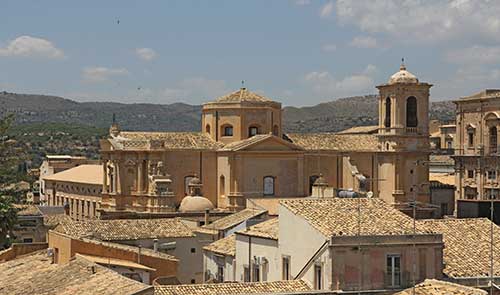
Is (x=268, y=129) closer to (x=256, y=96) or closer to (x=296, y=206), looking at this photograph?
(x=256, y=96)

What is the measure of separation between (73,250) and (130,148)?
3078 cm

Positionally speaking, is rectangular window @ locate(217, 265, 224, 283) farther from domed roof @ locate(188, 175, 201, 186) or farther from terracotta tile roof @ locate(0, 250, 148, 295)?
domed roof @ locate(188, 175, 201, 186)

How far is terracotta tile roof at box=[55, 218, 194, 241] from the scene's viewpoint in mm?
43719

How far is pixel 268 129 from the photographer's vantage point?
67.9 metres

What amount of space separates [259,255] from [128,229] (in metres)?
11.5

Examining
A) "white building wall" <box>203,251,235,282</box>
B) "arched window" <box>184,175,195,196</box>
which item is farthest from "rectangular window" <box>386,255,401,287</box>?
"arched window" <box>184,175,195,196</box>

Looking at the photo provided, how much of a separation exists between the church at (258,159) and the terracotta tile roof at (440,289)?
32.3 metres

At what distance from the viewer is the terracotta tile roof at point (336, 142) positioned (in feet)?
227

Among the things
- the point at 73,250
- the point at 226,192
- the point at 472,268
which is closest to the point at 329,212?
the point at 472,268

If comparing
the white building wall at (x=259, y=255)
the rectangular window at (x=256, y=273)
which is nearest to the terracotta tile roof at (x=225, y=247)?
the white building wall at (x=259, y=255)

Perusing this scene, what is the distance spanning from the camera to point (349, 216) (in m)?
32.0

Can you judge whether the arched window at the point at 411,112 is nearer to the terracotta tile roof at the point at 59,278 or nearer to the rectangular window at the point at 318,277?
the terracotta tile roof at the point at 59,278

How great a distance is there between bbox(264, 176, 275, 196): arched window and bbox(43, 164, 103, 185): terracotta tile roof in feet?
82.5

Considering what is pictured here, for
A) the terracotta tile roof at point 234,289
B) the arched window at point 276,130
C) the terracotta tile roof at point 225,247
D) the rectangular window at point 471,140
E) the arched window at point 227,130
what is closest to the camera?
the terracotta tile roof at point 234,289
